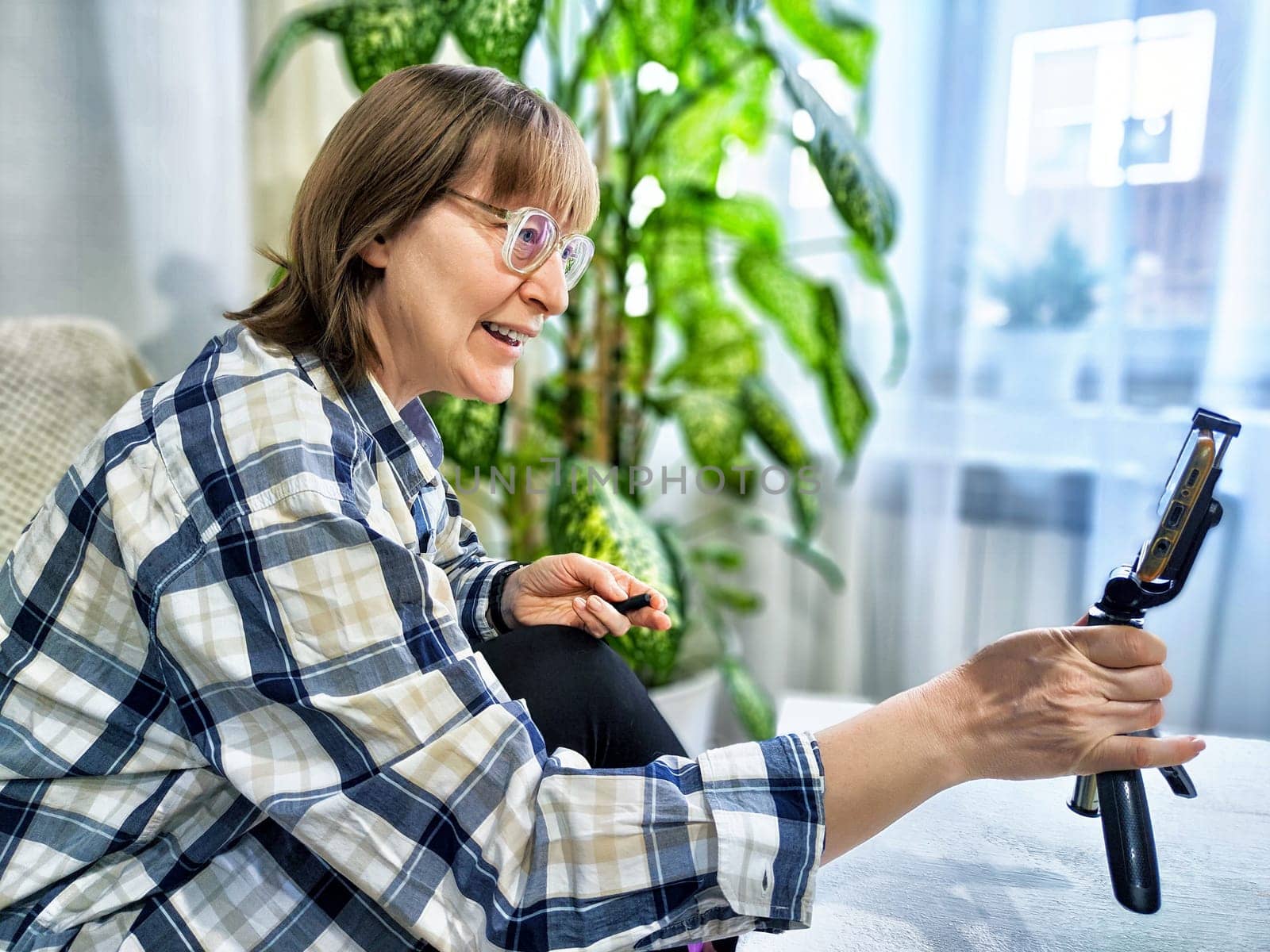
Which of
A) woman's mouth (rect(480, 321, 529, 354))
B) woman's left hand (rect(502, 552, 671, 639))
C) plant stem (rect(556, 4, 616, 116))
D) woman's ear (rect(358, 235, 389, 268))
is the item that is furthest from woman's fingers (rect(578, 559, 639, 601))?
plant stem (rect(556, 4, 616, 116))

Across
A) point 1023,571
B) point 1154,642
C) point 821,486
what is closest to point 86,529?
point 1154,642

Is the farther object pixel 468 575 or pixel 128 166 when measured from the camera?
pixel 128 166

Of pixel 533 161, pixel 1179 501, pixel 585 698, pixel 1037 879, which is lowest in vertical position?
pixel 1037 879

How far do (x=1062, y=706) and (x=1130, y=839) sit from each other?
0.41 feet

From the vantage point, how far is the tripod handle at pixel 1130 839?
2.09 feet

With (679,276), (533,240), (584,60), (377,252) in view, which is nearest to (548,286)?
(533,240)

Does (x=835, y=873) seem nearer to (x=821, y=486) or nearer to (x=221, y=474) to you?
(x=221, y=474)

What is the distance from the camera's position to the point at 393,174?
73 cm

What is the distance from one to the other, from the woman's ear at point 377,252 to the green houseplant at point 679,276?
0.46 m

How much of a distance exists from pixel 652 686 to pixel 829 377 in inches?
23.3

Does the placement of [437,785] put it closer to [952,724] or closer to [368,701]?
[368,701]

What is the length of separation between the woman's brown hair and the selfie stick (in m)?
0.51

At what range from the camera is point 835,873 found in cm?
77

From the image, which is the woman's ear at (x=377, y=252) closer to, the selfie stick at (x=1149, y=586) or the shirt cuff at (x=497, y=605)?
the shirt cuff at (x=497, y=605)
